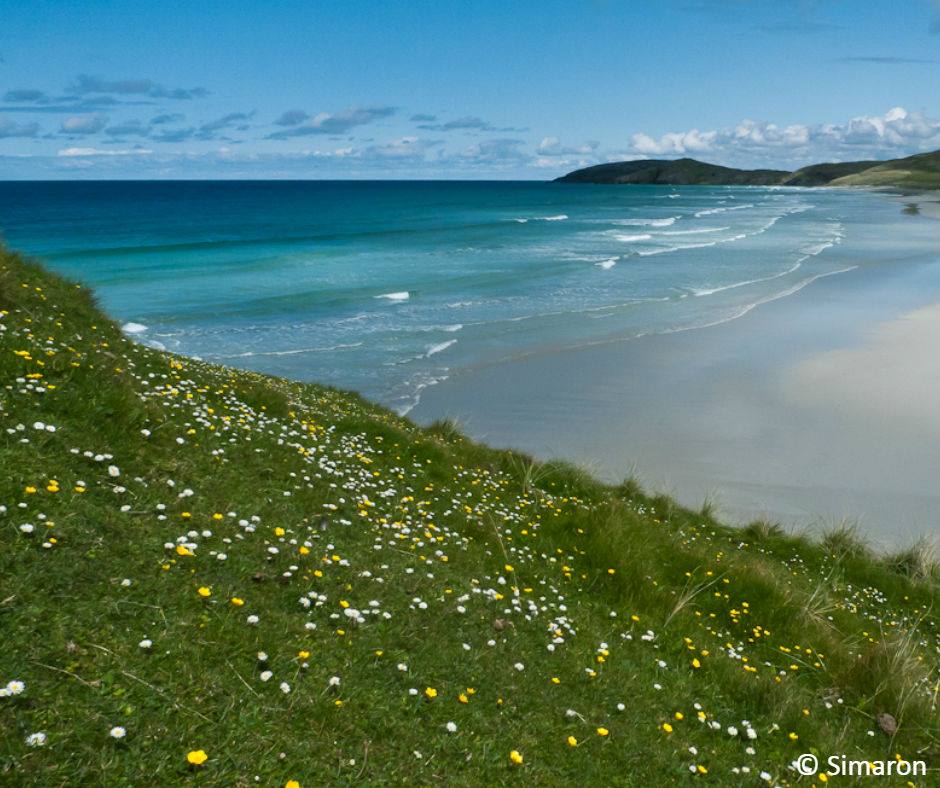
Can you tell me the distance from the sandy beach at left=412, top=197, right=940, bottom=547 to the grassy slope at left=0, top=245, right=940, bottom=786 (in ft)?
17.7

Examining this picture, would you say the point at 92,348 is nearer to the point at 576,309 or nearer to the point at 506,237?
the point at 576,309

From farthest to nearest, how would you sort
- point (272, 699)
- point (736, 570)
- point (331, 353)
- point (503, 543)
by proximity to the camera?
point (331, 353), point (736, 570), point (503, 543), point (272, 699)

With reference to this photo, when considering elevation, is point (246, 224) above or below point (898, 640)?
above

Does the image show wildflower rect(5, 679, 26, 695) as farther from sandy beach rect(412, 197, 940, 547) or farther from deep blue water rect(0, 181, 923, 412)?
deep blue water rect(0, 181, 923, 412)

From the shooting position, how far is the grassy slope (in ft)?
16.1

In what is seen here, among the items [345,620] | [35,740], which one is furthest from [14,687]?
[345,620]

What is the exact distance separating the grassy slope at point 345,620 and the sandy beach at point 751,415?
213 inches

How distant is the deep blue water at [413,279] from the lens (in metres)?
33.0

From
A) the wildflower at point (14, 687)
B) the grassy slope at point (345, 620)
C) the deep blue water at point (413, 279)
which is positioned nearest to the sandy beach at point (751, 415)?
the deep blue water at point (413, 279)

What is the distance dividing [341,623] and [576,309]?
3640 cm

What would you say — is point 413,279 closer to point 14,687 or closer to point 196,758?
point 14,687

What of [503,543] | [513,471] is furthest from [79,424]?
[513,471]

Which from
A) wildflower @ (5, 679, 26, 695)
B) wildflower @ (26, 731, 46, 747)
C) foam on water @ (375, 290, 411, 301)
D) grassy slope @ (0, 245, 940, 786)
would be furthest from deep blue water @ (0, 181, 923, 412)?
wildflower @ (26, 731, 46, 747)

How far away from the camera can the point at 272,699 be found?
5.26 meters
